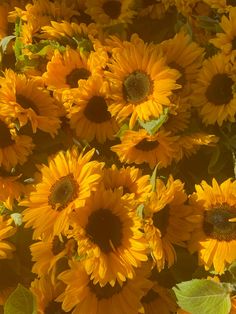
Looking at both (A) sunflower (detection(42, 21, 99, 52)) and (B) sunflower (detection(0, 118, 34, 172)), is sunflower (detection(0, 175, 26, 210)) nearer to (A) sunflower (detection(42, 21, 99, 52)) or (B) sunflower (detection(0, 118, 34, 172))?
(B) sunflower (detection(0, 118, 34, 172))

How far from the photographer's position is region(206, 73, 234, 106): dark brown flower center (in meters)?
0.99

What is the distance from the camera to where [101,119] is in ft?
3.34

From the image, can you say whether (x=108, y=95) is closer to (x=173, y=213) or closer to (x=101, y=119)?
(x=101, y=119)

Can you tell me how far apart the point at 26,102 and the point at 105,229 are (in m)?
0.28

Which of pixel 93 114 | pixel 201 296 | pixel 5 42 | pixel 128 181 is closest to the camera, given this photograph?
pixel 201 296

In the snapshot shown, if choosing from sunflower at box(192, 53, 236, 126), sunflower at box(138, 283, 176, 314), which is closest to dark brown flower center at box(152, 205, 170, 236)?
sunflower at box(138, 283, 176, 314)

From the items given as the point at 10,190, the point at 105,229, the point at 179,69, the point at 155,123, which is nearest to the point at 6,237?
the point at 10,190

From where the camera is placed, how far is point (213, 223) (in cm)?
88

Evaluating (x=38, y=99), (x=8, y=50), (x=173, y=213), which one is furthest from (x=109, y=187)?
(x=8, y=50)

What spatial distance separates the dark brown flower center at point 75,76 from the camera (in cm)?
102

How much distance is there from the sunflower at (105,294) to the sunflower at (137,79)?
0.26 m

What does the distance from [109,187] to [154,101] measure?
0.17 meters

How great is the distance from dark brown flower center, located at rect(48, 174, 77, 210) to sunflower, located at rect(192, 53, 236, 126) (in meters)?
0.27

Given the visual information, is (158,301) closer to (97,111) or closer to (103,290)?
(103,290)
